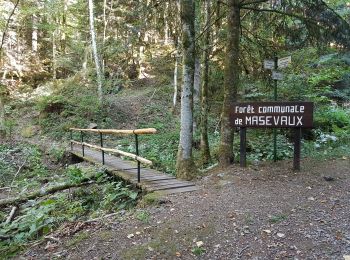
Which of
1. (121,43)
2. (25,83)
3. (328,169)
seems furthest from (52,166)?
(25,83)

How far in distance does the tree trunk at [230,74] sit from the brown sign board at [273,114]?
253 mm

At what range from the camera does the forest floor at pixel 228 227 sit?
3.65 m

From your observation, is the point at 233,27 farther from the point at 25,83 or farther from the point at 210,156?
the point at 25,83

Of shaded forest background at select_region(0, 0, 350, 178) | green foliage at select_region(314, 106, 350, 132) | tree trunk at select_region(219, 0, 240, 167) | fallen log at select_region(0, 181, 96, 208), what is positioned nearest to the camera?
fallen log at select_region(0, 181, 96, 208)

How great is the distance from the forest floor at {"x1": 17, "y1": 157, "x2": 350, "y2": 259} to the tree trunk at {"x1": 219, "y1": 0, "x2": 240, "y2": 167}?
1.39 m

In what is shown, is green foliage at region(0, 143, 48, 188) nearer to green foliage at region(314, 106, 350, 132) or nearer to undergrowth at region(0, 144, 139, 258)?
undergrowth at region(0, 144, 139, 258)

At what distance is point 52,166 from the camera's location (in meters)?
11.9

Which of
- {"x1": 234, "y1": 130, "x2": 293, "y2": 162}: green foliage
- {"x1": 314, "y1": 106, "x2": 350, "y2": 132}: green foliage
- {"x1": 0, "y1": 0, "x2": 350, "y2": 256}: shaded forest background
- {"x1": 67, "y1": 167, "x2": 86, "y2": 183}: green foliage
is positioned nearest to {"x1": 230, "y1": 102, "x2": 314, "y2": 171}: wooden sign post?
{"x1": 0, "y1": 0, "x2": 350, "y2": 256}: shaded forest background

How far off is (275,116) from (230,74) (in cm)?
149

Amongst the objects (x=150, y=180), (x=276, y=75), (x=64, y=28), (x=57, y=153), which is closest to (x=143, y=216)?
(x=150, y=180)

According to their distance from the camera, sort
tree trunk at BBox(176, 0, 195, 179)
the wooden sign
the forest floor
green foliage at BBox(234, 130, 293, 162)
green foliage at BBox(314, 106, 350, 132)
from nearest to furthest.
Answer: the forest floor, tree trunk at BBox(176, 0, 195, 179), the wooden sign, green foliage at BBox(234, 130, 293, 162), green foliage at BBox(314, 106, 350, 132)

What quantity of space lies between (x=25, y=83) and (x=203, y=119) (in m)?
17.6

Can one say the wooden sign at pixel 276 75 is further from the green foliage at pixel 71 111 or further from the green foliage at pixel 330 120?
the green foliage at pixel 71 111

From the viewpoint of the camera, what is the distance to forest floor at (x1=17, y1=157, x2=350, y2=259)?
365 cm
